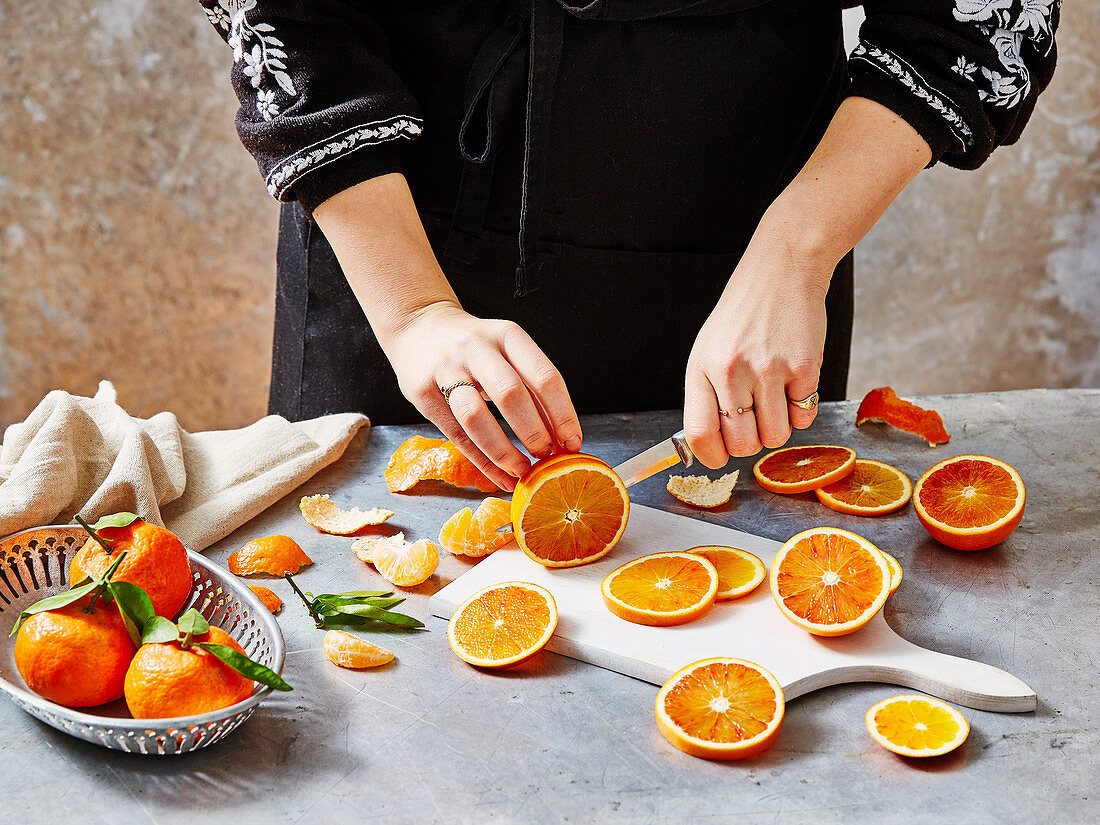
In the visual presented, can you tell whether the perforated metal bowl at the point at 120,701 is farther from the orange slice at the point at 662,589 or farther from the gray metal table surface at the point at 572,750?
the orange slice at the point at 662,589

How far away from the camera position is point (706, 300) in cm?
182

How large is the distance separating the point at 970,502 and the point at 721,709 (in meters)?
0.59

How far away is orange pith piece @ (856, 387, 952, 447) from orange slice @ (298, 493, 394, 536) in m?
0.88

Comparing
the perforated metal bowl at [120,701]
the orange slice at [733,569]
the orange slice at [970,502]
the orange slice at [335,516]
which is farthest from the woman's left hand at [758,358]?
the perforated metal bowl at [120,701]

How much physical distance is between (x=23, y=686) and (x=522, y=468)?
0.64 meters

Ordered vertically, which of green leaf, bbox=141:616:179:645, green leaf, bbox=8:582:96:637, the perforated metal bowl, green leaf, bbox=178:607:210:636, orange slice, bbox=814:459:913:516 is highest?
green leaf, bbox=8:582:96:637

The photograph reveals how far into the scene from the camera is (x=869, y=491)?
1.48 m

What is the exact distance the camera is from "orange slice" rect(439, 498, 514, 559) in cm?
135

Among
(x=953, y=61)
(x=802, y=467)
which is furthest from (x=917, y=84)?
(x=802, y=467)

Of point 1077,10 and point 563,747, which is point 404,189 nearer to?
point 563,747

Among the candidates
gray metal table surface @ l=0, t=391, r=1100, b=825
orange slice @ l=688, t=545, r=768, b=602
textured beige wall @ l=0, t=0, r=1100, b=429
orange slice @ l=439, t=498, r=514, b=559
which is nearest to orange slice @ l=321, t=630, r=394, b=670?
gray metal table surface @ l=0, t=391, r=1100, b=825

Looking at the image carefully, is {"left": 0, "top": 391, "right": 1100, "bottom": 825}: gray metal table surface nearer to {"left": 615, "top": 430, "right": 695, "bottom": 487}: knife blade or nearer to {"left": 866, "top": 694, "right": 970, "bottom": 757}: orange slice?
{"left": 866, "top": 694, "right": 970, "bottom": 757}: orange slice

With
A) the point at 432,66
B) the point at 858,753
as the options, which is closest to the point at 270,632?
the point at 858,753

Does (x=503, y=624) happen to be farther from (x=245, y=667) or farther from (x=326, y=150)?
(x=326, y=150)
